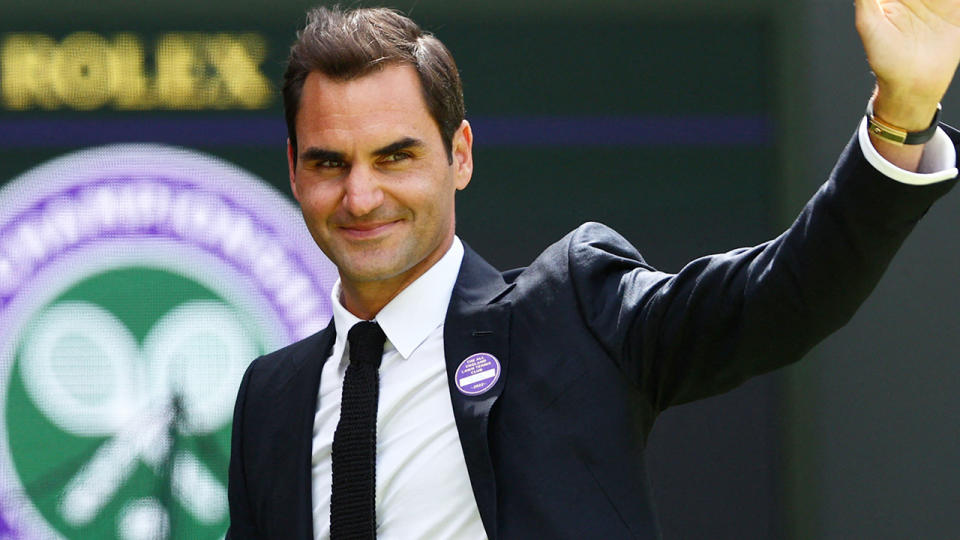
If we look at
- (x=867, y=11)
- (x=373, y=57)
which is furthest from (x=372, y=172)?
(x=867, y=11)

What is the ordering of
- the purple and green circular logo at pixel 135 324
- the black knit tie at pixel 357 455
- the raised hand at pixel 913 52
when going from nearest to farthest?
the raised hand at pixel 913 52 → the black knit tie at pixel 357 455 → the purple and green circular logo at pixel 135 324

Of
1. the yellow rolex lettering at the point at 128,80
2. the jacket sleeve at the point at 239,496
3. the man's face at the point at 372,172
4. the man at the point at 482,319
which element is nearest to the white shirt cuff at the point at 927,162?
the man at the point at 482,319

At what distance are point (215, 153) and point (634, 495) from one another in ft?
5.51

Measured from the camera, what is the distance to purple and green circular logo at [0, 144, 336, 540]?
3.11 metres

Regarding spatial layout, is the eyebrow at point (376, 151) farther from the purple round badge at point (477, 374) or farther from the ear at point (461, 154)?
the purple round badge at point (477, 374)

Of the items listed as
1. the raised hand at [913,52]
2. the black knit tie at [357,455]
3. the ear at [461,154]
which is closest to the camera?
the raised hand at [913,52]

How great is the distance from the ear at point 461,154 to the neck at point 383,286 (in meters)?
0.10

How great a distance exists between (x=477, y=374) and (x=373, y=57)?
50 centimetres

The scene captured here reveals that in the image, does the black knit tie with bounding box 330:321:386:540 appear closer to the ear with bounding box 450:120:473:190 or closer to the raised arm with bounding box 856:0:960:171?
the ear with bounding box 450:120:473:190

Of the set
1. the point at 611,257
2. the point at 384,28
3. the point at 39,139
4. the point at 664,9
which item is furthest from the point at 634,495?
the point at 39,139

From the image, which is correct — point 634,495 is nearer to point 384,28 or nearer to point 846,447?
point 384,28

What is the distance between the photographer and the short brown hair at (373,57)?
206 cm

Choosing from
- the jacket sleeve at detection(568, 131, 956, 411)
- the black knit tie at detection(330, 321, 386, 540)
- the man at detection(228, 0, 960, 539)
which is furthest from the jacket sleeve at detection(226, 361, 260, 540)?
the jacket sleeve at detection(568, 131, 956, 411)

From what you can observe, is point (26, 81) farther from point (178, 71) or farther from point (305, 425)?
point (305, 425)
